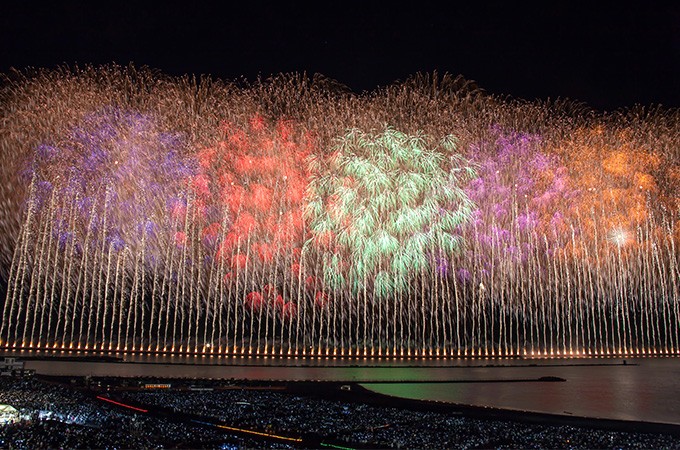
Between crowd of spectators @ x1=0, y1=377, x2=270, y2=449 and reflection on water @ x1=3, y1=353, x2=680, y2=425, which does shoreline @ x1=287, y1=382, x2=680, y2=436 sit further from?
crowd of spectators @ x1=0, y1=377, x2=270, y2=449

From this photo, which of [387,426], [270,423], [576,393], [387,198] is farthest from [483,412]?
[387,198]

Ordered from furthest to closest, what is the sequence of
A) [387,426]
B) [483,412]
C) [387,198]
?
[387,198] → [483,412] → [387,426]

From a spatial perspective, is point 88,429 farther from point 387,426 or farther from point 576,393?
point 576,393

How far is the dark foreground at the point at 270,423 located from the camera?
14398 mm

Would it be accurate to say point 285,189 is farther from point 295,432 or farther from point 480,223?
point 295,432

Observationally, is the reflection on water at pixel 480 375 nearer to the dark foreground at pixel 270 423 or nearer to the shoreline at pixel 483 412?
the shoreline at pixel 483 412

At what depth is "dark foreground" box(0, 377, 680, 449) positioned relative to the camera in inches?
567

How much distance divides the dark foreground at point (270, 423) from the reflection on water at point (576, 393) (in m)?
2.55

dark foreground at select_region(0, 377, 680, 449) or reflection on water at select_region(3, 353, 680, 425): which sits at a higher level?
reflection on water at select_region(3, 353, 680, 425)

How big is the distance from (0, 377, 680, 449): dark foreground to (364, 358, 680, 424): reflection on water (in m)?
2.55

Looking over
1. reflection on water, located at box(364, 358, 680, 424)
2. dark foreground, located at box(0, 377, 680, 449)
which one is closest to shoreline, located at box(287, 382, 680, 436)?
dark foreground, located at box(0, 377, 680, 449)

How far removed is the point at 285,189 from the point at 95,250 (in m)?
13.9

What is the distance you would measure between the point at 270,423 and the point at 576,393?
13695mm

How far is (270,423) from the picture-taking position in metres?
16.7
